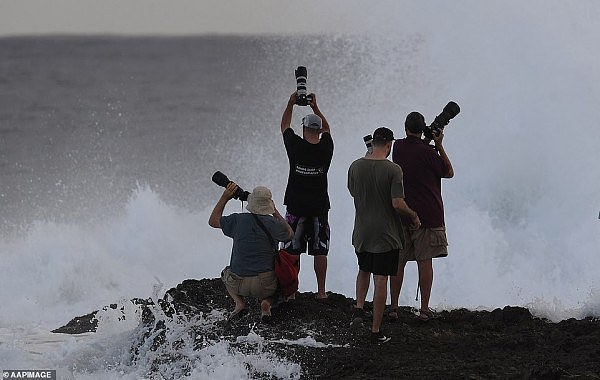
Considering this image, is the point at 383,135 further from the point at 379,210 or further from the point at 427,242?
the point at 427,242

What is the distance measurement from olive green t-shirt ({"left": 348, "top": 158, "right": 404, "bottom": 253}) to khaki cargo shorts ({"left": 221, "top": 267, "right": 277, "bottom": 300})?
0.96 metres

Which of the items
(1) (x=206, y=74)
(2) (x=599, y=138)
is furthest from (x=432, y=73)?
(1) (x=206, y=74)

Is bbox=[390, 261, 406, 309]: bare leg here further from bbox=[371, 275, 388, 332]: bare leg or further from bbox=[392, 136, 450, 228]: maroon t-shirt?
bbox=[371, 275, 388, 332]: bare leg

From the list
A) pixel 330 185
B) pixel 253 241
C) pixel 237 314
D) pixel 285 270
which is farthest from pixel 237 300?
pixel 330 185

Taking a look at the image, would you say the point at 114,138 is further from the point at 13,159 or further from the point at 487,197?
the point at 487,197

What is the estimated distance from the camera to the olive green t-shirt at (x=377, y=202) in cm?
764

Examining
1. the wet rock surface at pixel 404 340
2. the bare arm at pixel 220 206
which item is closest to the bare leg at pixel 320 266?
the wet rock surface at pixel 404 340

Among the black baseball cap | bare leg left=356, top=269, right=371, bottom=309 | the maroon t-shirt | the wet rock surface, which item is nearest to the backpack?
the wet rock surface

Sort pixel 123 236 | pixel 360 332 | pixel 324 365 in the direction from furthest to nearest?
1. pixel 123 236
2. pixel 360 332
3. pixel 324 365

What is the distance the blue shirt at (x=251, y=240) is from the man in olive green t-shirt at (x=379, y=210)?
0.75 m

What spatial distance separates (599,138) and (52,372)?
14984 millimetres

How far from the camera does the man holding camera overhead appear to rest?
848cm

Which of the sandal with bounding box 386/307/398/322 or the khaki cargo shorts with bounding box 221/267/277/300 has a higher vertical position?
the khaki cargo shorts with bounding box 221/267/277/300

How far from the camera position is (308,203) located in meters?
8.62
